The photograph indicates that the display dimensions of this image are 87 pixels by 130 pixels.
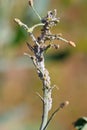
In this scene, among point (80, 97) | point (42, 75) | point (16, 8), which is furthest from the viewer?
point (80, 97)

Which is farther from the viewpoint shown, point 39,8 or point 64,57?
point 64,57

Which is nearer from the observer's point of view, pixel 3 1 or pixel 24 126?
pixel 3 1

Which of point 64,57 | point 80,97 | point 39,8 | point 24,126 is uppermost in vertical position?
point 39,8

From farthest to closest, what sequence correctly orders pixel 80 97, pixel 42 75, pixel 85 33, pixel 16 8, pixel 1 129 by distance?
pixel 80 97, pixel 1 129, pixel 85 33, pixel 16 8, pixel 42 75

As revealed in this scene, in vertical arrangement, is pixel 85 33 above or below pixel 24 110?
above

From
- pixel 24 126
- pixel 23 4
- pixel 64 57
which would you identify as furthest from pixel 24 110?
pixel 23 4

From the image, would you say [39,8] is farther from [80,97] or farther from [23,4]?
[80,97]

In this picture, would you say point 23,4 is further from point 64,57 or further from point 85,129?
point 85,129

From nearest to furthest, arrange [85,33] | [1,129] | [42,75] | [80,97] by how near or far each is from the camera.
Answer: [42,75] → [85,33] → [1,129] → [80,97]

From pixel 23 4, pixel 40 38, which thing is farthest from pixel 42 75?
pixel 23 4
